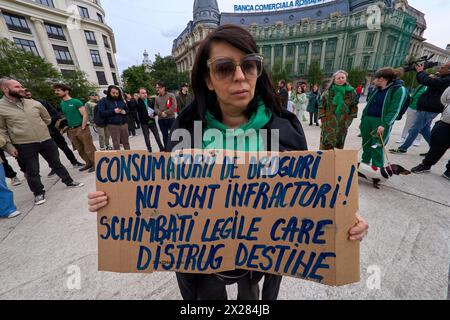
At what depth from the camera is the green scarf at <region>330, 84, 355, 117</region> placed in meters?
3.14

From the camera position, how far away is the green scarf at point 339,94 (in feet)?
10.3

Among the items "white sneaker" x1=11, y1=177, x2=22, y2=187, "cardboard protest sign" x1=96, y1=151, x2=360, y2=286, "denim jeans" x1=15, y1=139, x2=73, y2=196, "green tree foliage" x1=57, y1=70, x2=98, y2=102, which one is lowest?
"white sneaker" x1=11, y1=177, x2=22, y2=187

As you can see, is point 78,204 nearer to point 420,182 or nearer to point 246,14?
point 420,182

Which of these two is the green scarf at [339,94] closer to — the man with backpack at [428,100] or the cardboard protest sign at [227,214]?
the man with backpack at [428,100]

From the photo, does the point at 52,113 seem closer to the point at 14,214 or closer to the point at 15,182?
the point at 15,182

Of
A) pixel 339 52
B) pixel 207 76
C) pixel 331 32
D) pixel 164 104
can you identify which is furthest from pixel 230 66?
pixel 331 32

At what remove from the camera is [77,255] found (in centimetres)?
195

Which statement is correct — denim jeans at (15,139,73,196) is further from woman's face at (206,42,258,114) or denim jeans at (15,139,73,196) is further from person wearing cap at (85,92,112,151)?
woman's face at (206,42,258,114)

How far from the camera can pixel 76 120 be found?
4031mm

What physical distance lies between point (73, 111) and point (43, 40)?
110 ft


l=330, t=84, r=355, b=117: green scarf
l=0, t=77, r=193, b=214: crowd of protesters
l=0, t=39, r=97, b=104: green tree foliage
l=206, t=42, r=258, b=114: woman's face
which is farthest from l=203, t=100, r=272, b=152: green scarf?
l=0, t=39, r=97, b=104: green tree foliage

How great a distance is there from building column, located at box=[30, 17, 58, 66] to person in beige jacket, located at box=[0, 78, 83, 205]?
33173 millimetres

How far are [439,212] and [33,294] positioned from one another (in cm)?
426

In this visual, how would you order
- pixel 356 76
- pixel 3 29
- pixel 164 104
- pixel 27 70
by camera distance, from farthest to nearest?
pixel 356 76 → pixel 3 29 → pixel 27 70 → pixel 164 104
